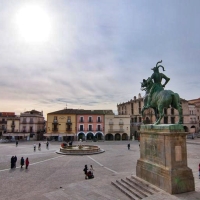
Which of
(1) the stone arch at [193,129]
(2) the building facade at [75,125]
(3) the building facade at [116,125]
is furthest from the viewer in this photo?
(1) the stone arch at [193,129]

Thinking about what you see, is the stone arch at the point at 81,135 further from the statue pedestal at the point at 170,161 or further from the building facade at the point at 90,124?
the statue pedestal at the point at 170,161

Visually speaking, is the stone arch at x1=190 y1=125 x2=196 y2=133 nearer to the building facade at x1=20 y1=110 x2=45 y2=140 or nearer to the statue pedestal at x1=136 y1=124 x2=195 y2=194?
the building facade at x1=20 y1=110 x2=45 y2=140

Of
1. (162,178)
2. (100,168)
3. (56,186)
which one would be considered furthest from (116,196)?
(100,168)

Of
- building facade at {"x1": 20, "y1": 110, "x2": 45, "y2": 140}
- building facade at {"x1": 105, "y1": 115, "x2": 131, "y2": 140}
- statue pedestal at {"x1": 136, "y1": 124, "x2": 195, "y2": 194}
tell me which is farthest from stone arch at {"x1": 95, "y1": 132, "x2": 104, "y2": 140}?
statue pedestal at {"x1": 136, "y1": 124, "x2": 195, "y2": 194}

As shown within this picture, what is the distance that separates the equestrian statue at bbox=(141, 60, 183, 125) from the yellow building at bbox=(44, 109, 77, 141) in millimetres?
39925

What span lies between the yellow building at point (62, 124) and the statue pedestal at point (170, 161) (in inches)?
1627

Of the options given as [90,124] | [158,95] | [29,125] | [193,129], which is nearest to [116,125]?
[90,124]

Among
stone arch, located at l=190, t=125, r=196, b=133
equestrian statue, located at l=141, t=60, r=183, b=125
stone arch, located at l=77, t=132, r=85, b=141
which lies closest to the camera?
equestrian statue, located at l=141, t=60, r=183, b=125

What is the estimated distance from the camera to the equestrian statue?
9898 millimetres

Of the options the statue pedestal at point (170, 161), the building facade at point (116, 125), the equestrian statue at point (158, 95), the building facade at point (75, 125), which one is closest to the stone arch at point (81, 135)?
the building facade at point (75, 125)

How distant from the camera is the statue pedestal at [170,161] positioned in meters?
8.58

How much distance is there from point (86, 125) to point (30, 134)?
15480mm

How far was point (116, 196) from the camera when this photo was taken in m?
9.37

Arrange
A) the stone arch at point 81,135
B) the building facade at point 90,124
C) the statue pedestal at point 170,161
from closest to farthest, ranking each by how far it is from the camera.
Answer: the statue pedestal at point 170,161 → the stone arch at point 81,135 → the building facade at point 90,124
